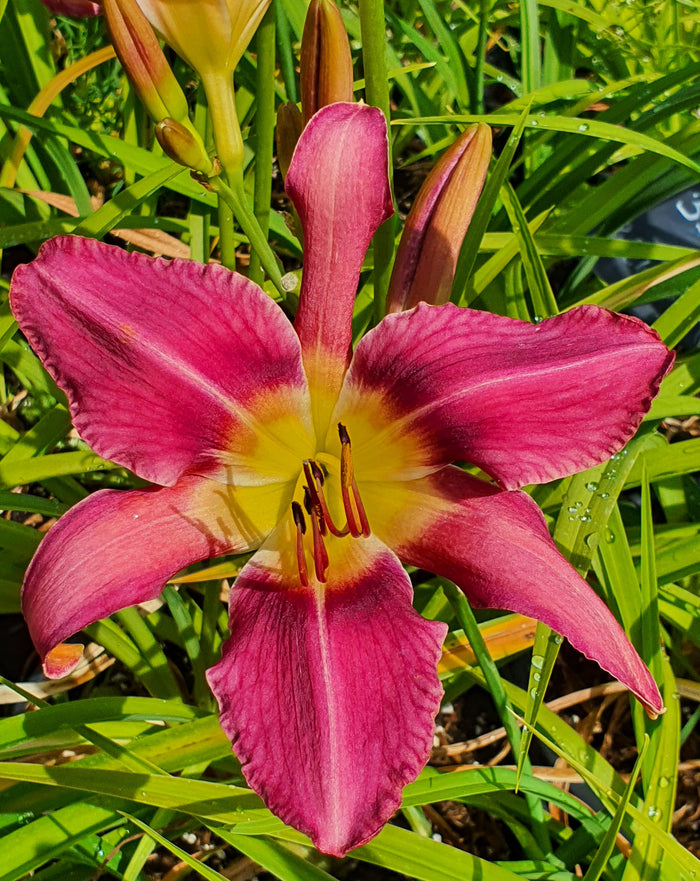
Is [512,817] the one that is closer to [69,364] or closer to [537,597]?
[537,597]

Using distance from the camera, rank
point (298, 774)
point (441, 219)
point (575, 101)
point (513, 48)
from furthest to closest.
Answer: point (513, 48) → point (575, 101) → point (441, 219) → point (298, 774)

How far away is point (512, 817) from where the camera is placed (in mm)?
1315

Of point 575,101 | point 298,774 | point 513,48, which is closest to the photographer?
point 298,774

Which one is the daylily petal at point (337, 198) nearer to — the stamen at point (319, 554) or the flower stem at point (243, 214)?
the flower stem at point (243, 214)

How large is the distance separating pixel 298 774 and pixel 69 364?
1.48 feet

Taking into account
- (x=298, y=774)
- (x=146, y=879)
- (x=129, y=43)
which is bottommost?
(x=146, y=879)

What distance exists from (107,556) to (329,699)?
26cm

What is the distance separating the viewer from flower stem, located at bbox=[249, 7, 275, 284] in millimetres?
1040

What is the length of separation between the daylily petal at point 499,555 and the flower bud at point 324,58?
1.56 ft

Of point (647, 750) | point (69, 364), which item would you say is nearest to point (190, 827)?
point (647, 750)

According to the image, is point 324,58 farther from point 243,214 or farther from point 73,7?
point 73,7

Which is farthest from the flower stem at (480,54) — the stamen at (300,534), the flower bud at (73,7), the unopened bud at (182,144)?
the stamen at (300,534)

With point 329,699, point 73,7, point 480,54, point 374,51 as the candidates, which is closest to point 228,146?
point 374,51

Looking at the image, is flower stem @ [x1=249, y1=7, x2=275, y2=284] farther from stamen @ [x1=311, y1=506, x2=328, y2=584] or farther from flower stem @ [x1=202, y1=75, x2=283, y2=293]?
stamen @ [x1=311, y1=506, x2=328, y2=584]
